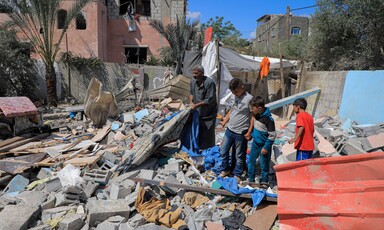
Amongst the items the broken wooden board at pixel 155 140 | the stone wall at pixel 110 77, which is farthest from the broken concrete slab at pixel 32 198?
the stone wall at pixel 110 77

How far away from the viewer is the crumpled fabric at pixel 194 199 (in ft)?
12.0

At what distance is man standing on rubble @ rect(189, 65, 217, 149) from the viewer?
4895mm

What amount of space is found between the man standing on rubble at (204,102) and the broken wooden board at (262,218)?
1919mm

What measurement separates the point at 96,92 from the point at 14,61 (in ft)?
25.2

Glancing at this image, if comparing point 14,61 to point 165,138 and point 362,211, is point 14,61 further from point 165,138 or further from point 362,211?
point 362,211

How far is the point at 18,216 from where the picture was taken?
312 centimetres

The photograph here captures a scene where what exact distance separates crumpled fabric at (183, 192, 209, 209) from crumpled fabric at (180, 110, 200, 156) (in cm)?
137

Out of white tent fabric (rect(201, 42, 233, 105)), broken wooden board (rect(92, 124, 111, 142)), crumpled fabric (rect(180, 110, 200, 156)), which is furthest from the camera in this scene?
white tent fabric (rect(201, 42, 233, 105))

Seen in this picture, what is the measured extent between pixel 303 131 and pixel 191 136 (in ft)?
6.72

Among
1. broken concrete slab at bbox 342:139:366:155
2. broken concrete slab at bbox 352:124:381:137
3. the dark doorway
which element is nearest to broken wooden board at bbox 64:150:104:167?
broken concrete slab at bbox 342:139:366:155

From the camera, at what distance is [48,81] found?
12320 mm

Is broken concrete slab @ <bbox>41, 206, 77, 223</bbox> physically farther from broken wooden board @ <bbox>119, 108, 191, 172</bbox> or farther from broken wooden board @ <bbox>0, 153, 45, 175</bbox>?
A: broken wooden board @ <bbox>0, 153, 45, 175</bbox>

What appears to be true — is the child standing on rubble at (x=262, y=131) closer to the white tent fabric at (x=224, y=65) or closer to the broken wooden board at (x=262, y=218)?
the broken wooden board at (x=262, y=218)

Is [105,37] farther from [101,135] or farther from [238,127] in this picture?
[238,127]
